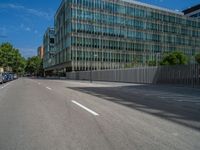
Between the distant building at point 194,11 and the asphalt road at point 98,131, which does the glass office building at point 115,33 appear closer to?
the distant building at point 194,11

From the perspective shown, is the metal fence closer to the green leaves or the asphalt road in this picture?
the asphalt road

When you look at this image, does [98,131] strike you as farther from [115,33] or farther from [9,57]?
[9,57]

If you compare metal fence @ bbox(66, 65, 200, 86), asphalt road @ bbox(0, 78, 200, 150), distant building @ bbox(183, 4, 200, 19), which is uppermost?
distant building @ bbox(183, 4, 200, 19)

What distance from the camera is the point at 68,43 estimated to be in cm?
7250

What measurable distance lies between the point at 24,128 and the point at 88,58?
6651 centimetres

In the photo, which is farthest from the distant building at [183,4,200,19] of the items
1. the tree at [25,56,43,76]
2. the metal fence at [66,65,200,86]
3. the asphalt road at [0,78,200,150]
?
the asphalt road at [0,78,200,150]

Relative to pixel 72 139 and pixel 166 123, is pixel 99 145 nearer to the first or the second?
pixel 72 139

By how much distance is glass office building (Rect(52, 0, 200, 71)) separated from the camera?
71.1 metres

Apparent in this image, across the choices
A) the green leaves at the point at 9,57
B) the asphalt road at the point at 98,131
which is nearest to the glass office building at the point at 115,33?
the green leaves at the point at 9,57

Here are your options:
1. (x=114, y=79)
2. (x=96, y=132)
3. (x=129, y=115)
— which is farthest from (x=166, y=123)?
(x=114, y=79)

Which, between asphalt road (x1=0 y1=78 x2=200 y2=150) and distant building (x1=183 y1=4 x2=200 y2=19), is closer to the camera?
asphalt road (x1=0 y1=78 x2=200 y2=150)

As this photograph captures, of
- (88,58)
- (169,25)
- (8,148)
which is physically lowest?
(8,148)

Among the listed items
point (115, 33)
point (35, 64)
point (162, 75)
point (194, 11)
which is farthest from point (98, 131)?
point (35, 64)

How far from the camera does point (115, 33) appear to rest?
75.2 m
